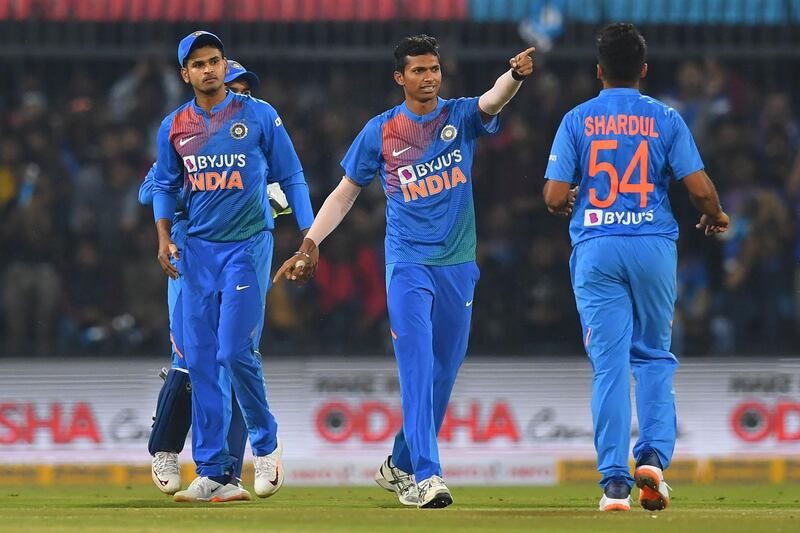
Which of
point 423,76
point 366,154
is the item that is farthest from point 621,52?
point 366,154

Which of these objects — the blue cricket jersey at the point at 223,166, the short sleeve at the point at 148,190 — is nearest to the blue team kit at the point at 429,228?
the blue cricket jersey at the point at 223,166

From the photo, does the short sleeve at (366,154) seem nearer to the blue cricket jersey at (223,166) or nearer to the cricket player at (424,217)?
→ the cricket player at (424,217)

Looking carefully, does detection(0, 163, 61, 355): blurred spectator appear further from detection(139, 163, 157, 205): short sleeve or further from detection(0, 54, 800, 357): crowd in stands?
detection(139, 163, 157, 205): short sleeve

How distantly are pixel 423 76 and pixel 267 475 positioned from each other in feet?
6.71

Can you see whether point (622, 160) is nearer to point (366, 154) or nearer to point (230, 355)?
point (366, 154)

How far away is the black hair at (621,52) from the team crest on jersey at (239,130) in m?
1.81

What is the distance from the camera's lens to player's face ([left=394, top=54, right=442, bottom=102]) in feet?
25.4

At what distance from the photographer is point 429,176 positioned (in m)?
7.73

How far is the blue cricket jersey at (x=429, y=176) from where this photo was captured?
7.69 meters

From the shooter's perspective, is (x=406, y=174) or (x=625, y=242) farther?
(x=406, y=174)

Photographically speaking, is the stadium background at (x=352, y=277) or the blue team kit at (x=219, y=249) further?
the stadium background at (x=352, y=277)

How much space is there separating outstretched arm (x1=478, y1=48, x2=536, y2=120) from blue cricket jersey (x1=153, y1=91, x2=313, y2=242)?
1037 mm

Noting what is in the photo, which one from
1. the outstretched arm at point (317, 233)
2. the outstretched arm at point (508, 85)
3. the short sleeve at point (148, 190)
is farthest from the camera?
the short sleeve at point (148, 190)

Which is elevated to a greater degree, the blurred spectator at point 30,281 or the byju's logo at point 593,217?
the byju's logo at point 593,217
